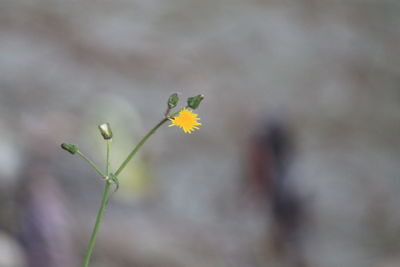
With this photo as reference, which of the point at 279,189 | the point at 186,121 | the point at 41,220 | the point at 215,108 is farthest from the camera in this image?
the point at 215,108

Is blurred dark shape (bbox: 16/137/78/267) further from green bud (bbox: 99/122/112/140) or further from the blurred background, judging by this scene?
green bud (bbox: 99/122/112/140)

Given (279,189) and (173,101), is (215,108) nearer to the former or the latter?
(279,189)

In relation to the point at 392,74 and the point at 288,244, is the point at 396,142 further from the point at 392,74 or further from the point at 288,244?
the point at 288,244

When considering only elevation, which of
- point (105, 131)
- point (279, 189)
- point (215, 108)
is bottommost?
point (105, 131)

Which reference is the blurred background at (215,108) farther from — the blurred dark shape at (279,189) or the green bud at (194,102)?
the green bud at (194,102)

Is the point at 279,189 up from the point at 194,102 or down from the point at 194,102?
up

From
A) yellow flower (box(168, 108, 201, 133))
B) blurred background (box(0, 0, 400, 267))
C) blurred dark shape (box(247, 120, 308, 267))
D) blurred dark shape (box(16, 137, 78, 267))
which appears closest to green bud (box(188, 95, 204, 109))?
yellow flower (box(168, 108, 201, 133))

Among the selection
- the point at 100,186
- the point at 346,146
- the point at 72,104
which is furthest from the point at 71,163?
the point at 346,146

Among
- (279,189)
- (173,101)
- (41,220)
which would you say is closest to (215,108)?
(279,189)
